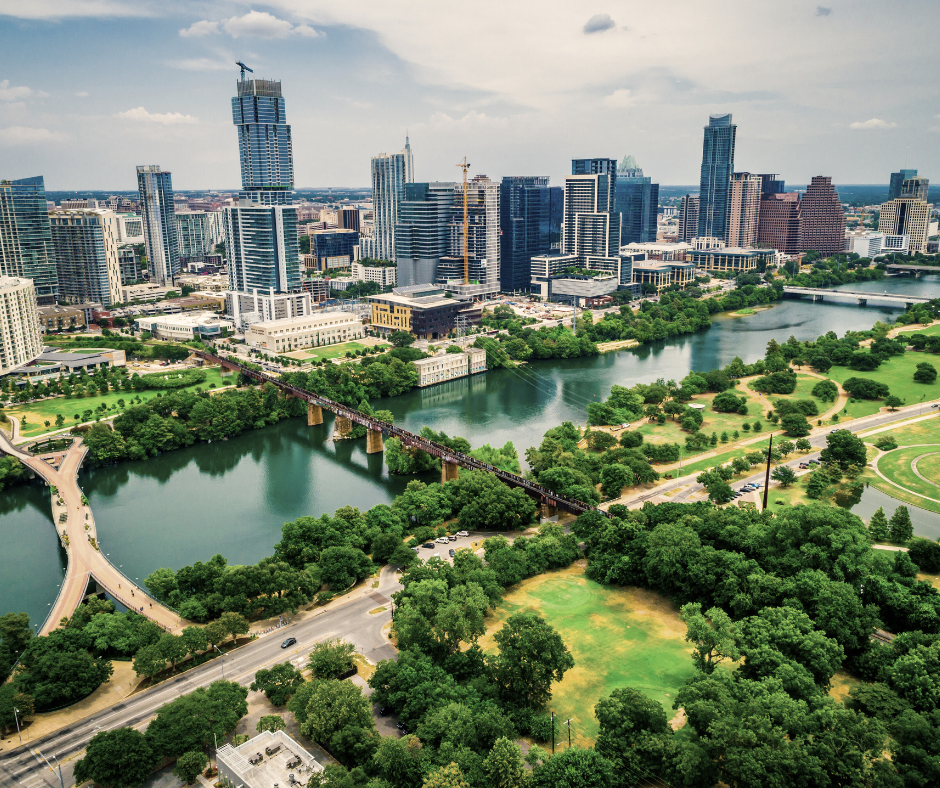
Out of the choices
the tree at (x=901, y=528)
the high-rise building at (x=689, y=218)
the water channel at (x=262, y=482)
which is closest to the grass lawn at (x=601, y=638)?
the tree at (x=901, y=528)

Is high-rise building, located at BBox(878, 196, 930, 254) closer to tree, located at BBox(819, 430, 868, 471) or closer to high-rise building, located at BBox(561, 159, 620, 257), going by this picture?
high-rise building, located at BBox(561, 159, 620, 257)

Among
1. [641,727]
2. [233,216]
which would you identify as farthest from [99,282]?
[641,727]

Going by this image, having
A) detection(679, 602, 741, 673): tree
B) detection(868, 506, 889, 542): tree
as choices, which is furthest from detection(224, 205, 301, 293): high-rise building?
detection(679, 602, 741, 673): tree

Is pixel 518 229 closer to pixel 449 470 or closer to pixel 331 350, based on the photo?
pixel 331 350

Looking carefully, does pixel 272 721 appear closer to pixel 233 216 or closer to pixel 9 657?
pixel 9 657

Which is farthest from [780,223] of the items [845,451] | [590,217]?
[845,451]

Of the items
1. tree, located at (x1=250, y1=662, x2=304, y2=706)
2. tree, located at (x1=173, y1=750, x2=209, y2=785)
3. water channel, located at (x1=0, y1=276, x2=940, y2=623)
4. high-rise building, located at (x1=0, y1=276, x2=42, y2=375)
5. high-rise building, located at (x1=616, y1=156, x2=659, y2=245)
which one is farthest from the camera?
high-rise building, located at (x1=616, y1=156, x2=659, y2=245)
